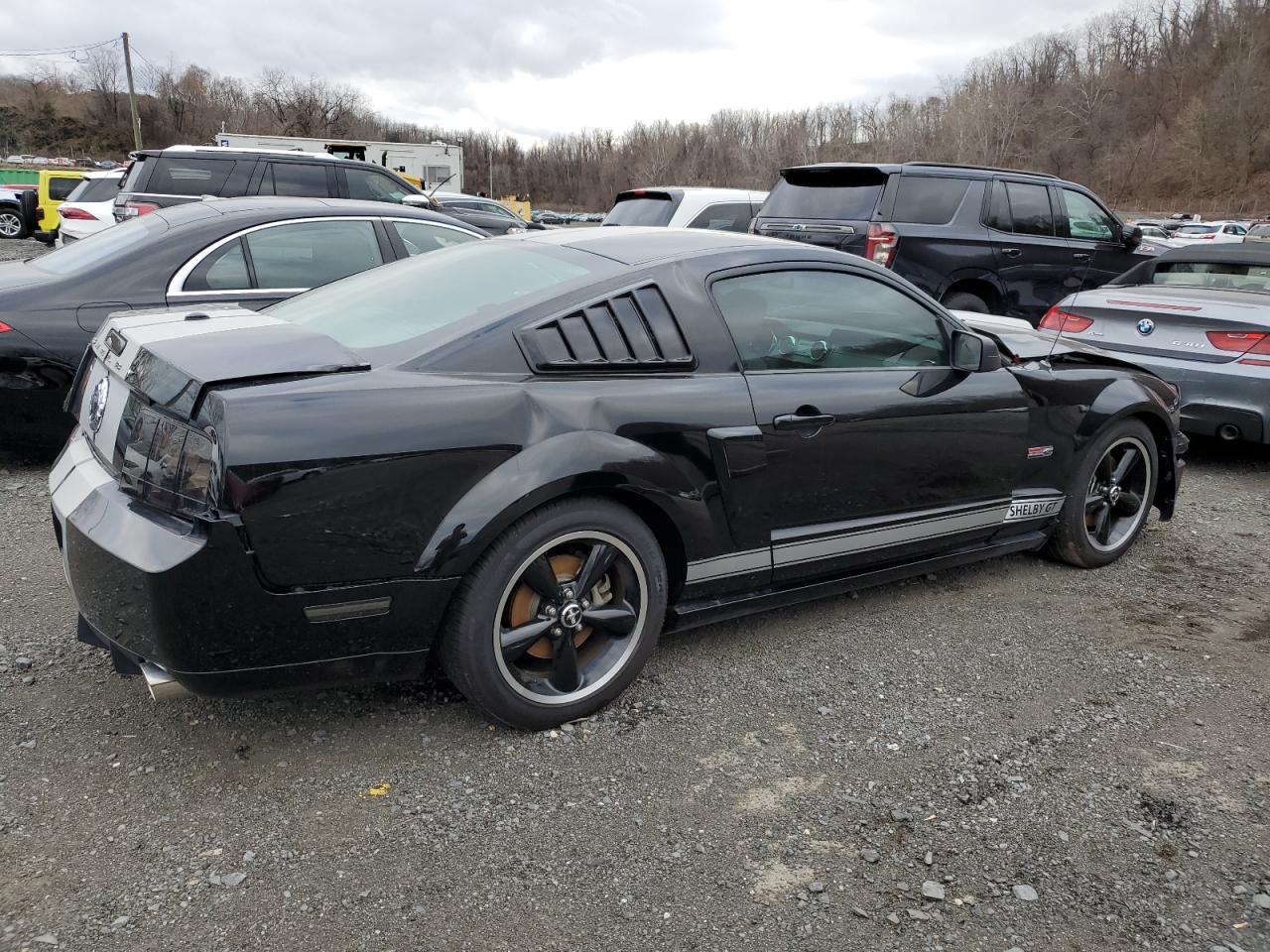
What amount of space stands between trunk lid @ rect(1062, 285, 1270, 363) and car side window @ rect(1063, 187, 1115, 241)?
275 centimetres

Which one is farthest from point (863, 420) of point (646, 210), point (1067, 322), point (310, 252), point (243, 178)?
point (243, 178)

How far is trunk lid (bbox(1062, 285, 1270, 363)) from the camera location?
604cm

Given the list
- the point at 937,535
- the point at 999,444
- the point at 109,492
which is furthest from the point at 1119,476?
the point at 109,492

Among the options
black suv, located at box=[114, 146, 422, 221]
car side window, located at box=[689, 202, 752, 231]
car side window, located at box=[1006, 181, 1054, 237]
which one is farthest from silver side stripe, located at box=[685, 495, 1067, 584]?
black suv, located at box=[114, 146, 422, 221]

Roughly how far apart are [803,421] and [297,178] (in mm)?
8624

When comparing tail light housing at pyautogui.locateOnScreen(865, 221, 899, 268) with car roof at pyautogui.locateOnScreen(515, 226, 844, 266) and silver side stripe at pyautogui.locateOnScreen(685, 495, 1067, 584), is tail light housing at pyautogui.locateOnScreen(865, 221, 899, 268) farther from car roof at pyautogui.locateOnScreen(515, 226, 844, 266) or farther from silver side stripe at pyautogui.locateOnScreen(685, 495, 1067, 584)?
car roof at pyautogui.locateOnScreen(515, 226, 844, 266)

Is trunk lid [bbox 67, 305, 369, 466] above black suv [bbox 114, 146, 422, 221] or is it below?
below

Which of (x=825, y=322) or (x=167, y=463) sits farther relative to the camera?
(x=825, y=322)

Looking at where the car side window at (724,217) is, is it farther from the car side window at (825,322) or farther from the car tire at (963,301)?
the car side window at (825,322)

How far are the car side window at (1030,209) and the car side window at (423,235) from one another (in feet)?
17.4

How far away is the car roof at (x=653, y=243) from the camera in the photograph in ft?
11.0

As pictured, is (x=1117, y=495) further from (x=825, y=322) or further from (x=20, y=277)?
(x=20, y=277)

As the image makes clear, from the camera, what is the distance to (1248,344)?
5.93 m

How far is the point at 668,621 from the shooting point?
325 cm
